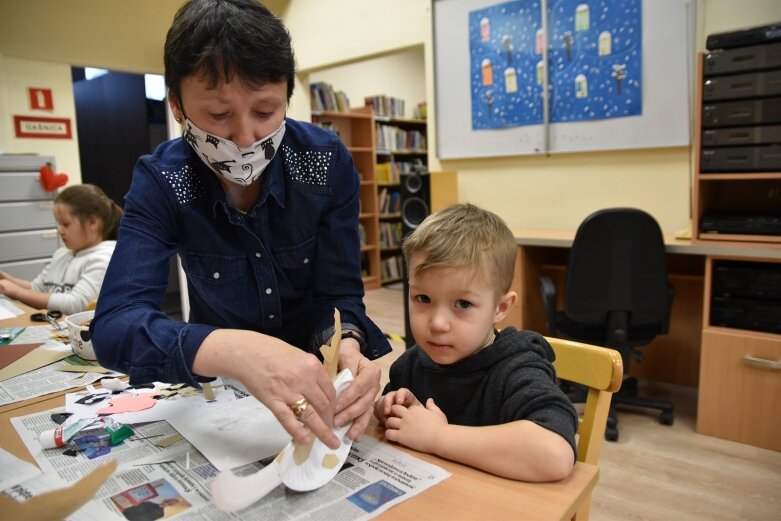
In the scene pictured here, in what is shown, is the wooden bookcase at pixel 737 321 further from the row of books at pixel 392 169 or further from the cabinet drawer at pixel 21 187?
the cabinet drawer at pixel 21 187

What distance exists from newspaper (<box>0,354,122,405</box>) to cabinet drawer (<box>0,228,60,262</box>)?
3.13 metres

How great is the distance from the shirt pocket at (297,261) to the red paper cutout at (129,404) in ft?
1.21

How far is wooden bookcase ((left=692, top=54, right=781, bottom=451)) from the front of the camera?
230cm

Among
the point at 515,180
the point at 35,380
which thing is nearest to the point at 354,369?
the point at 35,380

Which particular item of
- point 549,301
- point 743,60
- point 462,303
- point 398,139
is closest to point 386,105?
point 398,139

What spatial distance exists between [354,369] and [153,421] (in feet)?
1.29

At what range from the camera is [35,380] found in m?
1.29

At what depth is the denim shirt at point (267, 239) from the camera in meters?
1.05

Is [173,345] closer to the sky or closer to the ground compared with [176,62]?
closer to the ground

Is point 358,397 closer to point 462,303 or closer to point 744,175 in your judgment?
point 462,303

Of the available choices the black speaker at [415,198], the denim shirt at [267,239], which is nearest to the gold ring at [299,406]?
the denim shirt at [267,239]

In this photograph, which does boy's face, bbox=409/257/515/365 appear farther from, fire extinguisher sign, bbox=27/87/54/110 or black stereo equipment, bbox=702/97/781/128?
fire extinguisher sign, bbox=27/87/54/110

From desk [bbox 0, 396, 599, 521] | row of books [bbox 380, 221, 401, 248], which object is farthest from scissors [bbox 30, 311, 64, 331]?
row of books [bbox 380, 221, 401, 248]

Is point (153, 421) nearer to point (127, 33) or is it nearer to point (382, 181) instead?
point (127, 33)
